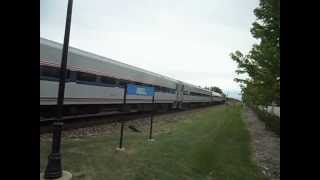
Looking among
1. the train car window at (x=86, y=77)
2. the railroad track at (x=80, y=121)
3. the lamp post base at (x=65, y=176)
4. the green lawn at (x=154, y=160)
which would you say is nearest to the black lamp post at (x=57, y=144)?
the lamp post base at (x=65, y=176)


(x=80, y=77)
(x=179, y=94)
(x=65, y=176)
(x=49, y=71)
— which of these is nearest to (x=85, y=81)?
(x=80, y=77)

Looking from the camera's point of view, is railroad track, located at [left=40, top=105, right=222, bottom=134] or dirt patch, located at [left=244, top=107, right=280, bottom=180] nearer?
dirt patch, located at [left=244, top=107, right=280, bottom=180]

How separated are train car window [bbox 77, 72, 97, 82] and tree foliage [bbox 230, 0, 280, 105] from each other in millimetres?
7322

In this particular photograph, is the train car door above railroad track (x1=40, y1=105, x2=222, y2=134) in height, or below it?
above

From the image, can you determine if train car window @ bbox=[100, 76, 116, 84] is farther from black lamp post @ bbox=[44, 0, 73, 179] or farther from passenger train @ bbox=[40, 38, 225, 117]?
black lamp post @ bbox=[44, 0, 73, 179]

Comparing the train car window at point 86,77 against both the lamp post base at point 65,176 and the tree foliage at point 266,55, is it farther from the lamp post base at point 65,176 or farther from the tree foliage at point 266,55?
the lamp post base at point 65,176

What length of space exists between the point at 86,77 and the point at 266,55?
29.3ft

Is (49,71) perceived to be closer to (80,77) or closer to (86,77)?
(80,77)

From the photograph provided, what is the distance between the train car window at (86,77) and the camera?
47.0ft

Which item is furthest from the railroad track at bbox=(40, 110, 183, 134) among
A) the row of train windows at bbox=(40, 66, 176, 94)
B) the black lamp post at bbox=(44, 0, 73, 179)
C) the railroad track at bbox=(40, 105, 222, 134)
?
the black lamp post at bbox=(44, 0, 73, 179)

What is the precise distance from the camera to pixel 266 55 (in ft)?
33.8

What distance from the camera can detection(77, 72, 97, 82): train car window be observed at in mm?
14323

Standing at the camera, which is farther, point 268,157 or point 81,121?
point 81,121

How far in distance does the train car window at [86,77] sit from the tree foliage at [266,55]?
288 inches
